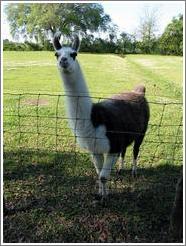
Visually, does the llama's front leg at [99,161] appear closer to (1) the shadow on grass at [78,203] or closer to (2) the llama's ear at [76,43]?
(1) the shadow on grass at [78,203]

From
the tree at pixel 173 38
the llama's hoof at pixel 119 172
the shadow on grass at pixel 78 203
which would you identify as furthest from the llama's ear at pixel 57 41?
the tree at pixel 173 38

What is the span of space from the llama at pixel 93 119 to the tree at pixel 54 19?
1011 cm

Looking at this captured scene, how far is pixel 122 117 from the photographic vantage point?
4047 mm

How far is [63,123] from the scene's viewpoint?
23.1ft

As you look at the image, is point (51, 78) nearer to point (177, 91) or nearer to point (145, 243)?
point (177, 91)

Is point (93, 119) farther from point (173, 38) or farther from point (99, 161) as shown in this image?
point (173, 38)

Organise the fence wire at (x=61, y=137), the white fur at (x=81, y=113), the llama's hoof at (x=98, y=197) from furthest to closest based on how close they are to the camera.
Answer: the fence wire at (x=61, y=137) < the llama's hoof at (x=98, y=197) < the white fur at (x=81, y=113)

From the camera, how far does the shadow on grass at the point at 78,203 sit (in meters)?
3.32

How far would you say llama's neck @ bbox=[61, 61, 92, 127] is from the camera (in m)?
3.56

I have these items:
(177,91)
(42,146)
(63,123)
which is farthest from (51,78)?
(42,146)

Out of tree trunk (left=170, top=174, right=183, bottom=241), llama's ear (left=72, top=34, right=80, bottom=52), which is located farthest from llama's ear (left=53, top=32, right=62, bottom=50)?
tree trunk (left=170, top=174, right=183, bottom=241)

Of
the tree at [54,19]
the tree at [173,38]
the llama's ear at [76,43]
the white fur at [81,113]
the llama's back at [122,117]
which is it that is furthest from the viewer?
the tree at [173,38]

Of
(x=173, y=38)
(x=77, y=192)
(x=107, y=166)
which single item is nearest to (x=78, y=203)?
(x=77, y=192)

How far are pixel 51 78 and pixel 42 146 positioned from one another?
8775 mm
